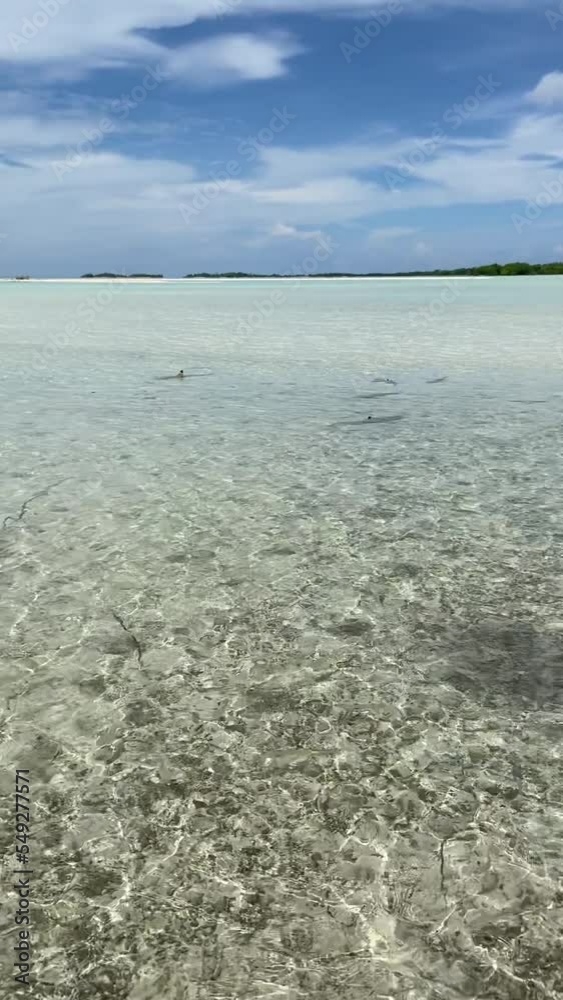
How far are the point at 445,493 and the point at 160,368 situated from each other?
53.4 ft

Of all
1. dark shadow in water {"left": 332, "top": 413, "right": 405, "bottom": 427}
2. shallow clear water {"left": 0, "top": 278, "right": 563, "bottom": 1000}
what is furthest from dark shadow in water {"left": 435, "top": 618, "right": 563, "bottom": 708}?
dark shadow in water {"left": 332, "top": 413, "right": 405, "bottom": 427}

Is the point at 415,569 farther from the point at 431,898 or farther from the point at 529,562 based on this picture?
the point at 431,898

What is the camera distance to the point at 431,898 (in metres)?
4.05

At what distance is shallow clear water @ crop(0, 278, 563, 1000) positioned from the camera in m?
3.81

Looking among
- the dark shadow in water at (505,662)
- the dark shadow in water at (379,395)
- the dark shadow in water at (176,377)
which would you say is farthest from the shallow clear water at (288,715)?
the dark shadow in water at (176,377)

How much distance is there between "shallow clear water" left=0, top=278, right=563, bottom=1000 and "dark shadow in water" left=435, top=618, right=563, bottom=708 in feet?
→ 0.08

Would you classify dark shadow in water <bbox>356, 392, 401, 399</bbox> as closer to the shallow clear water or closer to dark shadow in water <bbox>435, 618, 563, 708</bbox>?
the shallow clear water

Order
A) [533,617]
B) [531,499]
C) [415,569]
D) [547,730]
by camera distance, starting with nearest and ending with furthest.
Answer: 1. [547,730]
2. [533,617]
3. [415,569]
4. [531,499]

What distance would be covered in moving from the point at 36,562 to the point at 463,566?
4.84 m

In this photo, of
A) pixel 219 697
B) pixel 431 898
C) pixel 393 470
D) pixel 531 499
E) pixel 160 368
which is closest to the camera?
pixel 431 898

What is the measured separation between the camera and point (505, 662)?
6504 millimetres

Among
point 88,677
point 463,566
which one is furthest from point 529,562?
point 88,677

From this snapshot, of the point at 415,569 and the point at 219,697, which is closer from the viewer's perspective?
the point at 219,697

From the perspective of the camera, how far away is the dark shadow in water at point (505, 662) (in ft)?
19.8
